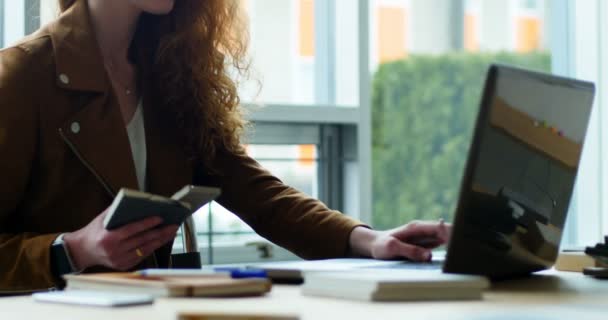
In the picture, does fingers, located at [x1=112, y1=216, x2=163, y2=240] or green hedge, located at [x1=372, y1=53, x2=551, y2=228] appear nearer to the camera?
fingers, located at [x1=112, y1=216, x2=163, y2=240]

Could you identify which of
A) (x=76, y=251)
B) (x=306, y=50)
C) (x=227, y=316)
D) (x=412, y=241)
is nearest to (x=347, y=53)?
(x=306, y=50)

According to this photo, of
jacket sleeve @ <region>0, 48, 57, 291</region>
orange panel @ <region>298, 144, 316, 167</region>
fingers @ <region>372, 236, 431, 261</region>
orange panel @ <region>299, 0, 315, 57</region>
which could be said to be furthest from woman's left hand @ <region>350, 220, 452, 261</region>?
orange panel @ <region>299, 0, 315, 57</region>

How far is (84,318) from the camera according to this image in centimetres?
113

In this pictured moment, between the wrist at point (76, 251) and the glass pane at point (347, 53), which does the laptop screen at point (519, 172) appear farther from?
the glass pane at point (347, 53)

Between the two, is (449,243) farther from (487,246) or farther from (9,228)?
(9,228)

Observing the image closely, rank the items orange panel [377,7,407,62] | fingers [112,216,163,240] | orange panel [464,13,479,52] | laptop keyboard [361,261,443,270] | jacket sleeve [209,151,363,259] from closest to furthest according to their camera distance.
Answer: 1. fingers [112,216,163,240]
2. laptop keyboard [361,261,443,270]
3. jacket sleeve [209,151,363,259]
4. orange panel [377,7,407,62]
5. orange panel [464,13,479,52]

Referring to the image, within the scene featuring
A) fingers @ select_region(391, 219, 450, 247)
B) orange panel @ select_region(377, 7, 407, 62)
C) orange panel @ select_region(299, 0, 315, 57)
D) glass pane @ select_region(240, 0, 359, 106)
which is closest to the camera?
fingers @ select_region(391, 219, 450, 247)

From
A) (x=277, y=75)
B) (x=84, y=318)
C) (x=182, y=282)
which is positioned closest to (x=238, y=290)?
(x=182, y=282)

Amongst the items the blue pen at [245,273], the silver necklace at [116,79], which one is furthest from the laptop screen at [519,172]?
the silver necklace at [116,79]

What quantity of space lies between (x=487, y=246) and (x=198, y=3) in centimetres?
105

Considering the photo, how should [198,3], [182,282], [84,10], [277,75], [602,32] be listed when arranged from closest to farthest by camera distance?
[182,282] < [84,10] < [198,3] < [277,75] < [602,32]

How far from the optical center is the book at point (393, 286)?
1.24 m

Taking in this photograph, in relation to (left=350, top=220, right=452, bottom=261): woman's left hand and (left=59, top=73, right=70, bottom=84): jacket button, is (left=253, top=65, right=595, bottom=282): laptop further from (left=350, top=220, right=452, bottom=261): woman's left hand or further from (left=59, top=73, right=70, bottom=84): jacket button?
(left=59, top=73, right=70, bottom=84): jacket button

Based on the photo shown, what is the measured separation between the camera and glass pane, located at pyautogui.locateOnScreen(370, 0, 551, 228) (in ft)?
14.1
